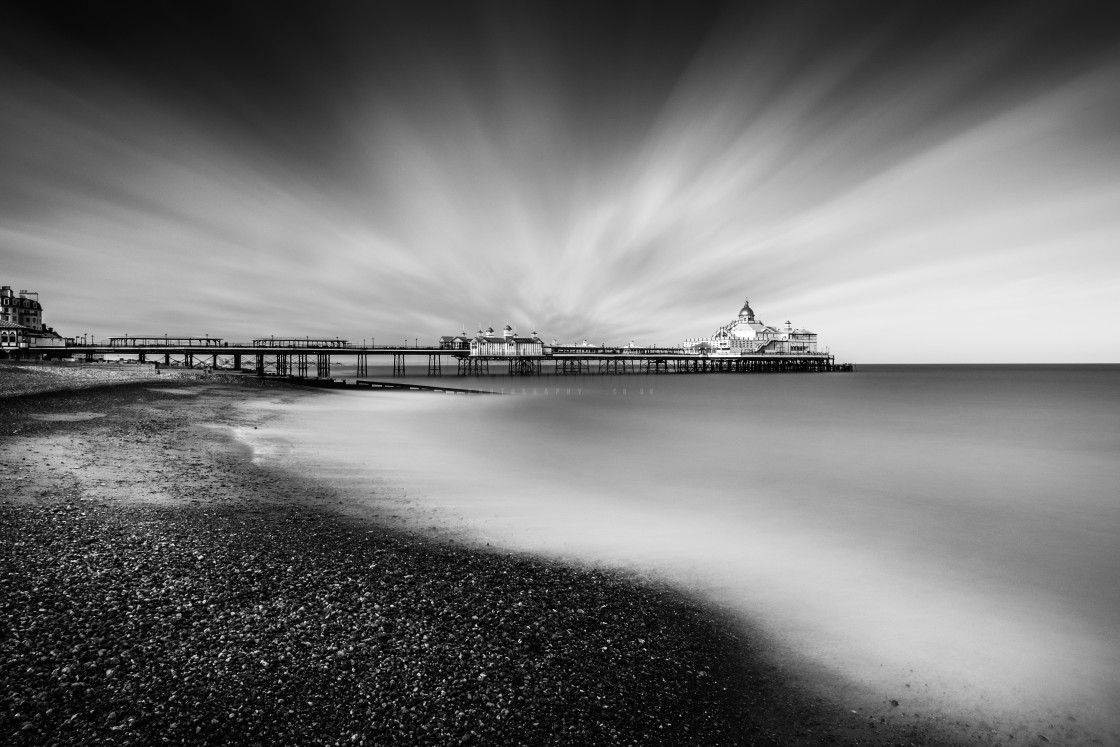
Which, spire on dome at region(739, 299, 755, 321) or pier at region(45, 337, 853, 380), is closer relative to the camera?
pier at region(45, 337, 853, 380)

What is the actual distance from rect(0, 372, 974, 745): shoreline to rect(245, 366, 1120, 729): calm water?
971 millimetres

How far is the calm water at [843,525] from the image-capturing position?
4.49 metres

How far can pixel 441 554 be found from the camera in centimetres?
569

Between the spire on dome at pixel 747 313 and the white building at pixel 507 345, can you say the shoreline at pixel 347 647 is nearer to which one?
the white building at pixel 507 345

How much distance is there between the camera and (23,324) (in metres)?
78.2

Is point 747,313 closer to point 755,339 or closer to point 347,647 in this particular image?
point 755,339

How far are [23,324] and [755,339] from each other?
16006 cm

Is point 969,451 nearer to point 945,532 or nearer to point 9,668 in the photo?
point 945,532

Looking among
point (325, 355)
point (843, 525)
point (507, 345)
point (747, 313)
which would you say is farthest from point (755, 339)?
point (843, 525)

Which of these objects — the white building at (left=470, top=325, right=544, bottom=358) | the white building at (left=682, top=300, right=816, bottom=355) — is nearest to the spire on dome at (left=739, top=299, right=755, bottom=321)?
the white building at (left=682, top=300, right=816, bottom=355)

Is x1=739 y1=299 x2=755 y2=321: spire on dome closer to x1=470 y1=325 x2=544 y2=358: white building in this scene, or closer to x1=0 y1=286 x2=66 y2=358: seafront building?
x1=470 y1=325 x2=544 y2=358: white building

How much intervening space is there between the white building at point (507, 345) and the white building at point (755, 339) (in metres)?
51.2

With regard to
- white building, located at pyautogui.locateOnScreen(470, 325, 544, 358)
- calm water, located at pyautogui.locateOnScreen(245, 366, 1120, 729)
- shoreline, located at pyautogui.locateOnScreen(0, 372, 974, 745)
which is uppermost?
white building, located at pyautogui.locateOnScreen(470, 325, 544, 358)

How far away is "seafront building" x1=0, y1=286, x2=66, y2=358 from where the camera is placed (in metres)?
64.7
